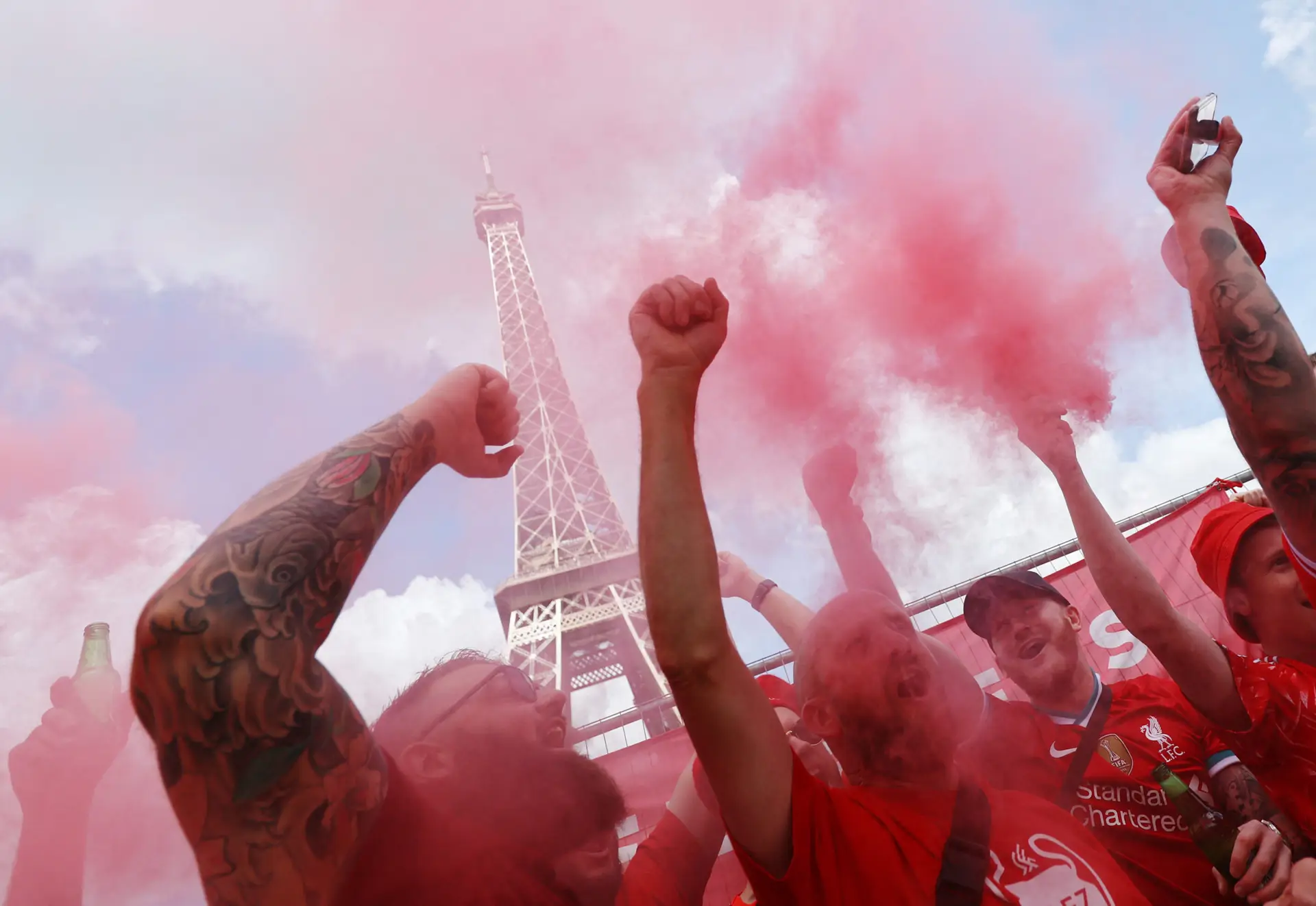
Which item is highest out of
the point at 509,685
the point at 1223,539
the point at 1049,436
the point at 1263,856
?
the point at 1049,436

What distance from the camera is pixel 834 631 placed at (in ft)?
6.82

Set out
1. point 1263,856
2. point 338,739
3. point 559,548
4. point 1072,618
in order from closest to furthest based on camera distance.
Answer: point 338,739, point 1263,856, point 1072,618, point 559,548

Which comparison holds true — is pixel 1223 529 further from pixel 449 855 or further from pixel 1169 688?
pixel 449 855

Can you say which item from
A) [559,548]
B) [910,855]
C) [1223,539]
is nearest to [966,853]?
[910,855]

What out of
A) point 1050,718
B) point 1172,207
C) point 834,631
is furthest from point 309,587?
point 1050,718

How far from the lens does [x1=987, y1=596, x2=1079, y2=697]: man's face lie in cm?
267

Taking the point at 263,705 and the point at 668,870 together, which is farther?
the point at 668,870

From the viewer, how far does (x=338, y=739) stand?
1276 mm

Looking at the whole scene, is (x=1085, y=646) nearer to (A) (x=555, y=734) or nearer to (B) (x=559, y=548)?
(A) (x=555, y=734)

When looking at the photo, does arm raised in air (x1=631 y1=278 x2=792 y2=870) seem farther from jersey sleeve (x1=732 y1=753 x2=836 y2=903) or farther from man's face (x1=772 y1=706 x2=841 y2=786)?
man's face (x1=772 y1=706 x2=841 y2=786)

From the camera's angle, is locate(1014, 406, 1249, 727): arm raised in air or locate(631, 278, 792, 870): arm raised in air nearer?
locate(631, 278, 792, 870): arm raised in air

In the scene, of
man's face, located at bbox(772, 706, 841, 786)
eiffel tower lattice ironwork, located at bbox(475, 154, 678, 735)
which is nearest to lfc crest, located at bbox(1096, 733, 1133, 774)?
man's face, located at bbox(772, 706, 841, 786)

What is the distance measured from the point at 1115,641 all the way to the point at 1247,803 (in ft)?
9.97

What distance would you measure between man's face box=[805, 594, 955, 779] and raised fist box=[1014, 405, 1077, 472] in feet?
3.94
